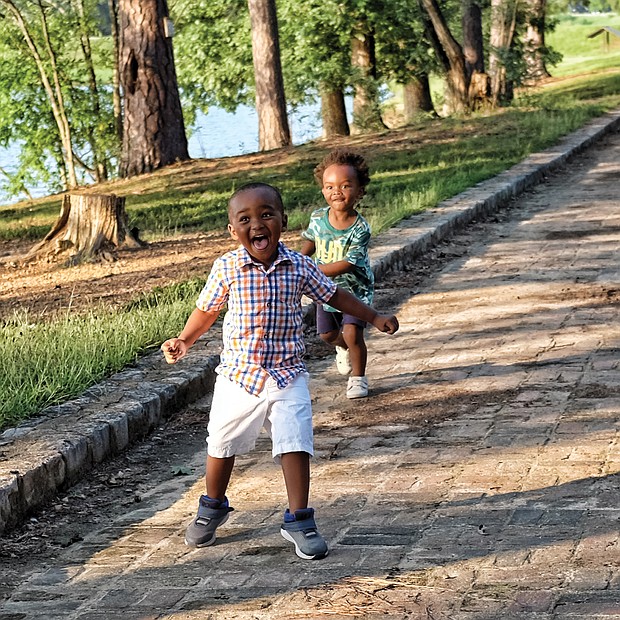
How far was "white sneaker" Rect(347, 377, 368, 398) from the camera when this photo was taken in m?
6.37

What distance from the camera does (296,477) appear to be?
14.3 feet

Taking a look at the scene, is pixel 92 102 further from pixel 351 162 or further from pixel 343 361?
pixel 351 162

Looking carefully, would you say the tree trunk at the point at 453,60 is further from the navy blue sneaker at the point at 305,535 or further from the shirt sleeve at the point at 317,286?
the navy blue sneaker at the point at 305,535

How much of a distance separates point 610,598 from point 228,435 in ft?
4.79

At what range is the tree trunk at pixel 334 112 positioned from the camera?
1056 inches

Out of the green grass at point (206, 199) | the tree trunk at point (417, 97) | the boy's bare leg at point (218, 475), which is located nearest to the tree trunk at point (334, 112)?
the tree trunk at point (417, 97)

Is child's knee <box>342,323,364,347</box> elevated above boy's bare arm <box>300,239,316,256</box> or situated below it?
below

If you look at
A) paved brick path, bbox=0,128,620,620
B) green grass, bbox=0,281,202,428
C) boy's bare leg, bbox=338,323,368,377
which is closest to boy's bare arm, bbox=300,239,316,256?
boy's bare leg, bbox=338,323,368,377

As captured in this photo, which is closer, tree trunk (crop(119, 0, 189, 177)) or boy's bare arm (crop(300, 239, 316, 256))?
boy's bare arm (crop(300, 239, 316, 256))

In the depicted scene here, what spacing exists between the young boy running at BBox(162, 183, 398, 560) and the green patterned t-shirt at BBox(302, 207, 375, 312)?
1.73 m

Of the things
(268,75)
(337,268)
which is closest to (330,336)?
(337,268)

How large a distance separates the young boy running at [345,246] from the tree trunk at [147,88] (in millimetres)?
11199

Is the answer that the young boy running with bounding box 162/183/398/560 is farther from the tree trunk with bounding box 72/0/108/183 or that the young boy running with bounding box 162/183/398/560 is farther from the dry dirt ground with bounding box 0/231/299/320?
the tree trunk with bounding box 72/0/108/183

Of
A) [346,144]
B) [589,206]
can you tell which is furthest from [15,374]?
[346,144]
